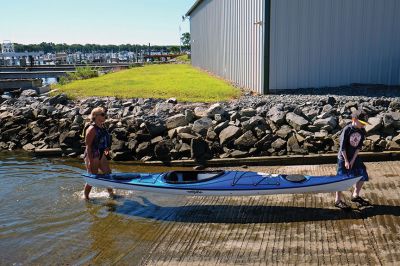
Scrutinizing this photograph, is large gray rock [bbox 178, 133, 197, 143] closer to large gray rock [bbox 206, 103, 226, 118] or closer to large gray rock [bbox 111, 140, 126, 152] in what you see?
large gray rock [bbox 206, 103, 226, 118]

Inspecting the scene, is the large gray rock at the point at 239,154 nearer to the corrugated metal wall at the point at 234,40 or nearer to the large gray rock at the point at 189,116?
the large gray rock at the point at 189,116

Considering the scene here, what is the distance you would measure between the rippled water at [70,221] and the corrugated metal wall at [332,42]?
8.94 meters

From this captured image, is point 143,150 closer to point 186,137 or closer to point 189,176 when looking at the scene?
point 186,137

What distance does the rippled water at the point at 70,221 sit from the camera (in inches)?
256

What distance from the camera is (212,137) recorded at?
11727mm

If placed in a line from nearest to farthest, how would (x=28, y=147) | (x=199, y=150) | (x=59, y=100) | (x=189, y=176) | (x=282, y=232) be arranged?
1. (x=282, y=232)
2. (x=189, y=176)
3. (x=199, y=150)
4. (x=28, y=147)
5. (x=59, y=100)

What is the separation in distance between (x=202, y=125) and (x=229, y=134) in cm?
98

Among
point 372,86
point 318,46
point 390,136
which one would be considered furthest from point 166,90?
point 390,136

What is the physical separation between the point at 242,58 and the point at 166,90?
365 centimetres

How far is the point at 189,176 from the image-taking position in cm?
838

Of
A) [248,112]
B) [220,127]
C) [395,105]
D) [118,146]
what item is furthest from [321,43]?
[118,146]

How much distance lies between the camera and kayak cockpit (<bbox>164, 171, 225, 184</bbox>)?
317 inches

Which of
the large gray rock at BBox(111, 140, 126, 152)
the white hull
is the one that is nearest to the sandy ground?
the white hull

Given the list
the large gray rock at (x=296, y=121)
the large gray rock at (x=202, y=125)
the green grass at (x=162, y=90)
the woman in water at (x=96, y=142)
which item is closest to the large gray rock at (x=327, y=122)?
the large gray rock at (x=296, y=121)
